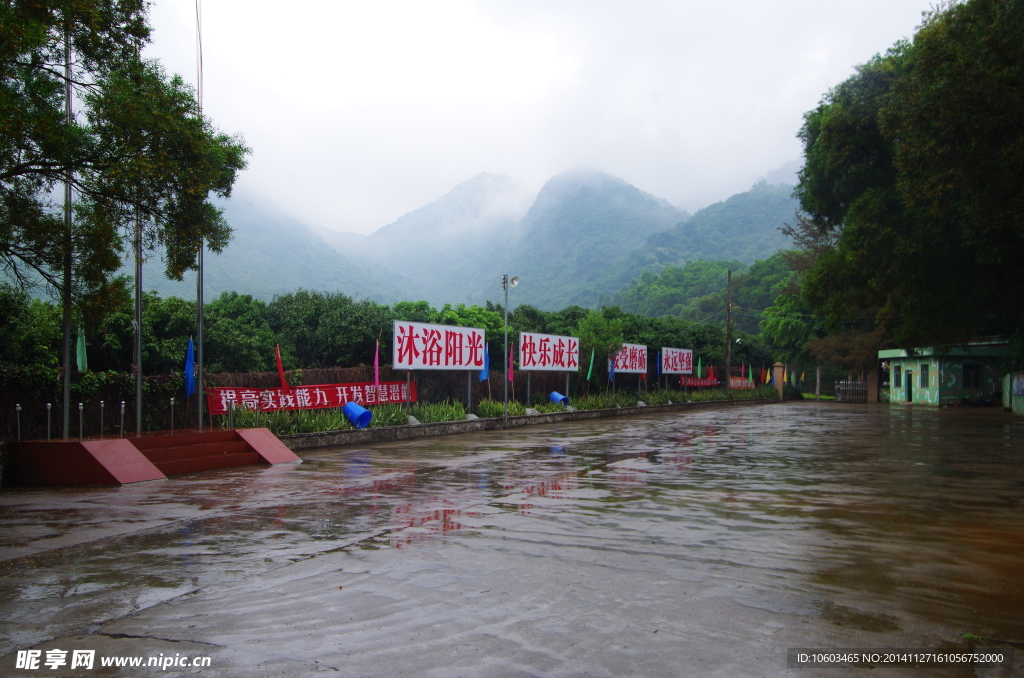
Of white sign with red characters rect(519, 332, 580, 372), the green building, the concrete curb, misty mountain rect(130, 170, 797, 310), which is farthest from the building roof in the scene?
misty mountain rect(130, 170, 797, 310)

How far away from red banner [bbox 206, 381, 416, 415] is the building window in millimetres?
34214

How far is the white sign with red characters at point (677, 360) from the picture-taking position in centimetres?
4088

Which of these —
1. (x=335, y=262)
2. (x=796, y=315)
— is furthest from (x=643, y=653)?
(x=335, y=262)

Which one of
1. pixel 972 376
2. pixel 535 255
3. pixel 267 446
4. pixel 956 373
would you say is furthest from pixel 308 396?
pixel 535 255

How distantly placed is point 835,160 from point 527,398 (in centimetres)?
1348

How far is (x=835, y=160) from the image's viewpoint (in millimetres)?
20719

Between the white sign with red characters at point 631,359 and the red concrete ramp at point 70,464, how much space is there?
24780 mm

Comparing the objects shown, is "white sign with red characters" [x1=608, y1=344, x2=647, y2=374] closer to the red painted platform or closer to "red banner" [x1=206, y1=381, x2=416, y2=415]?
"red banner" [x1=206, y1=381, x2=416, y2=415]

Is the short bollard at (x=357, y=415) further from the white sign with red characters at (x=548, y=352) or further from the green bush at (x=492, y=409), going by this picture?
the white sign with red characters at (x=548, y=352)

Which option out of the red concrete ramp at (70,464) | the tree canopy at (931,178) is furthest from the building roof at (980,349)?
the red concrete ramp at (70,464)

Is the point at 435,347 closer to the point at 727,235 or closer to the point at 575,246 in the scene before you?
the point at 727,235

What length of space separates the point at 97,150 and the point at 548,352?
2117 centimetres

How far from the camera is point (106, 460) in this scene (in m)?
10.8

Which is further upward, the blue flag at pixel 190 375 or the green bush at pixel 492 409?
the blue flag at pixel 190 375
